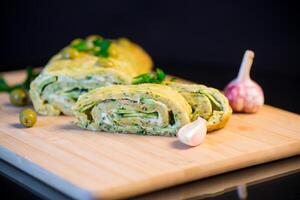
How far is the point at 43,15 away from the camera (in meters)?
7.52

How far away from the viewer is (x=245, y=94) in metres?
4.68

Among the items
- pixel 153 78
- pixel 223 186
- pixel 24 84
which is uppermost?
pixel 153 78

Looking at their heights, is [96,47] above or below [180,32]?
above

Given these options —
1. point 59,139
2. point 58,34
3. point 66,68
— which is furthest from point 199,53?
point 59,139

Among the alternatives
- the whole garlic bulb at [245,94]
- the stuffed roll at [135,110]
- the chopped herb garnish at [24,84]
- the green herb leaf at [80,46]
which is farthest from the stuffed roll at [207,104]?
the chopped herb garnish at [24,84]

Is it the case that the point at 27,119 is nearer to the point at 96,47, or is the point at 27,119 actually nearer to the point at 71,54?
the point at 71,54

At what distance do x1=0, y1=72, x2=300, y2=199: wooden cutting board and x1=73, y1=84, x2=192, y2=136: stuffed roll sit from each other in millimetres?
79

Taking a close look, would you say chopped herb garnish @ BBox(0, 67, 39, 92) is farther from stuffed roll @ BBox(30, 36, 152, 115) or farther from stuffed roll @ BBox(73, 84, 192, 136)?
stuffed roll @ BBox(73, 84, 192, 136)

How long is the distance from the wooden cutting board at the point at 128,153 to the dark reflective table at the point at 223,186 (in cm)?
4

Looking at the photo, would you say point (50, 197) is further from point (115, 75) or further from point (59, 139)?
point (115, 75)

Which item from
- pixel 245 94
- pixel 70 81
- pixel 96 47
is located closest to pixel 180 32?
pixel 96 47

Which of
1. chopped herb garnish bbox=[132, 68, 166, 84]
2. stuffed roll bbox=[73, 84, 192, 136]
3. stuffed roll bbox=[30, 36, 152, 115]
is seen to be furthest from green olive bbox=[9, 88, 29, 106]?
chopped herb garnish bbox=[132, 68, 166, 84]

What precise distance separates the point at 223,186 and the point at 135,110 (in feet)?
2.83

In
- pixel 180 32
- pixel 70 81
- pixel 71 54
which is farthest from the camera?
pixel 180 32
